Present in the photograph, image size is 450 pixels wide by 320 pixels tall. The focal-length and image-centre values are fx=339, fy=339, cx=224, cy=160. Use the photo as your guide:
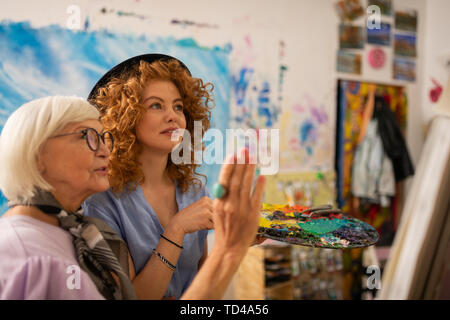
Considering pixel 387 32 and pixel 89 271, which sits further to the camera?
pixel 387 32

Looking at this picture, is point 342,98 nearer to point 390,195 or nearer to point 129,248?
point 390,195

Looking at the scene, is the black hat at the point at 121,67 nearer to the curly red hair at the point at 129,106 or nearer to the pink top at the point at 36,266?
the curly red hair at the point at 129,106

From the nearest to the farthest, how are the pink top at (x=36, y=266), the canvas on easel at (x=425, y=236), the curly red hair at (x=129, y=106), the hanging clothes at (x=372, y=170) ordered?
the pink top at (x=36, y=266) → the curly red hair at (x=129, y=106) → the canvas on easel at (x=425, y=236) → the hanging clothes at (x=372, y=170)

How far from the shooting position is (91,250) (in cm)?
74

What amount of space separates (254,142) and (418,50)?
7.15 ft

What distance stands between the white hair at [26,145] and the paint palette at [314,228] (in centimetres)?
55

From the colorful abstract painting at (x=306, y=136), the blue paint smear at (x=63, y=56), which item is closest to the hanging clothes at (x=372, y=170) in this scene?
the colorful abstract painting at (x=306, y=136)

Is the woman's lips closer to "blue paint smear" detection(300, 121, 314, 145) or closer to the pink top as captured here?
the pink top

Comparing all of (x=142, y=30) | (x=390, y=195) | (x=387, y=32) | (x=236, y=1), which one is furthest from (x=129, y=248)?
(x=387, y=32)

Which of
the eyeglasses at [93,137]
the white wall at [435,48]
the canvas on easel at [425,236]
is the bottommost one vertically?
the canvas on easel at [425,236]

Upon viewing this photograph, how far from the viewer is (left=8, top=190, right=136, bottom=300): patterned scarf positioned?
71 centimetres

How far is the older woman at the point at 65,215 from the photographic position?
0.63 metres

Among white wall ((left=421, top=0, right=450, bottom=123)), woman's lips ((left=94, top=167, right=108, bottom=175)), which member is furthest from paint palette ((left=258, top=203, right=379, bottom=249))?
white wall ((left=421, top=0, right=450, bottom=123))
